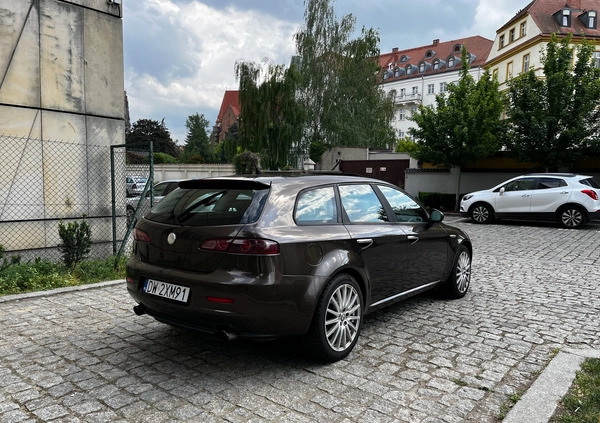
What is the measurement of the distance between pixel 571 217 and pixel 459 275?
10.6 metres

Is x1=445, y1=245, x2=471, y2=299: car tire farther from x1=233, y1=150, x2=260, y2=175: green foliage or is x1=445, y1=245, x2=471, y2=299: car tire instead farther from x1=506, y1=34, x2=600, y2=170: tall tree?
x1=233, y1=150, x2=260, y2=175: green foliage

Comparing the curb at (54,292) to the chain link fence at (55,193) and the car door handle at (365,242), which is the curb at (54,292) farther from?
the car door handle at (365,242)

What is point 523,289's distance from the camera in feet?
21.3

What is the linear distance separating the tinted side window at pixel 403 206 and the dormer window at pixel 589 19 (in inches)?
1896

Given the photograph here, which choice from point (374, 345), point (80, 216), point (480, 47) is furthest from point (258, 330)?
point (480, 47)

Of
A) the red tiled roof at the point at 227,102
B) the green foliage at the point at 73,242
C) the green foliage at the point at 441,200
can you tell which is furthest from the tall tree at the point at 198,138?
the green foliage at the point at 73,242

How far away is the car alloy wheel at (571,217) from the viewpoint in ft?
46.4

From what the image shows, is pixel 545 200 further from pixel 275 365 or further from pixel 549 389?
pixel 275 365

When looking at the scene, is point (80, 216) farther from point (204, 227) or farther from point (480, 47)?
point (480, 47)

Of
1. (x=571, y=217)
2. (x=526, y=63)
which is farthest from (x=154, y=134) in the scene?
(x=571, y=217)

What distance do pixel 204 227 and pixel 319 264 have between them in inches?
37.2

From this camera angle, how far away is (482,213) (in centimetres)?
1606

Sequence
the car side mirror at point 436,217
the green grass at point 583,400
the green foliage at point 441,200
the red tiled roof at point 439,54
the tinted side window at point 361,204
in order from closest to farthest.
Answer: the green grass at point 583,400 → the tinted side window at point 361,204 → the car side mirror at point 436,217 → the green foliage at point 441,200 → the red tiled roof at point 439,54

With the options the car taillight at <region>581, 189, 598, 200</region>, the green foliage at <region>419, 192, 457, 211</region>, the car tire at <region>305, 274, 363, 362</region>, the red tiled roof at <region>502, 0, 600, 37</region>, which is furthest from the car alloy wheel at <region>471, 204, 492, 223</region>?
the red tiled roof at <region>502, 0, 600, 37</region>
